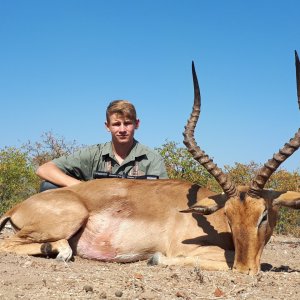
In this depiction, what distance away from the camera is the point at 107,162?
8.21 m

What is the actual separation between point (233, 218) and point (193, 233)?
2.88ft

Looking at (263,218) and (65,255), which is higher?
(263,218)

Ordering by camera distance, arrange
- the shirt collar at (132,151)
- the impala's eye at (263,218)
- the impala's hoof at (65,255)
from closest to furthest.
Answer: the impala's eye at (263,218)
the impala's hoof at (65,255)
the shirt collar at (132,151)

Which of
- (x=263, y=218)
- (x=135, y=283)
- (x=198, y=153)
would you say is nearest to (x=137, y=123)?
(x=198, y=153)

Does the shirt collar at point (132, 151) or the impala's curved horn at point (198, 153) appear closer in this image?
the impala's curved horn at point (198, 153)

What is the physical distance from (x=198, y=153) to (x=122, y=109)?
209 cm

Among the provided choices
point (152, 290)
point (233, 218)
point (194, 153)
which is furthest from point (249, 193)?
point (152, 290)

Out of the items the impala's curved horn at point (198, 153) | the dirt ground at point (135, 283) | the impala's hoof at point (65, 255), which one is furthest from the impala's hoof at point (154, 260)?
the impala's curved horn at point (198, 153)

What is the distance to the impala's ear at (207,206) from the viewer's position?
6.17 metres

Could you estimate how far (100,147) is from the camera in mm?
8289

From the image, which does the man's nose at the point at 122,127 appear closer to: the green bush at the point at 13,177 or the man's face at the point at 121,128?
the man's face at the point at 121,128

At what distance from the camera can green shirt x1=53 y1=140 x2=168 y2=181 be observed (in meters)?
8.04

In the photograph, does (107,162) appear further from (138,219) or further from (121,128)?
(138,219)

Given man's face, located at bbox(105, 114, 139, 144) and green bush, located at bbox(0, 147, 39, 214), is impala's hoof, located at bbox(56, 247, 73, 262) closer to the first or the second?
man's face, located at bbox(105, 114, 139, 144)
